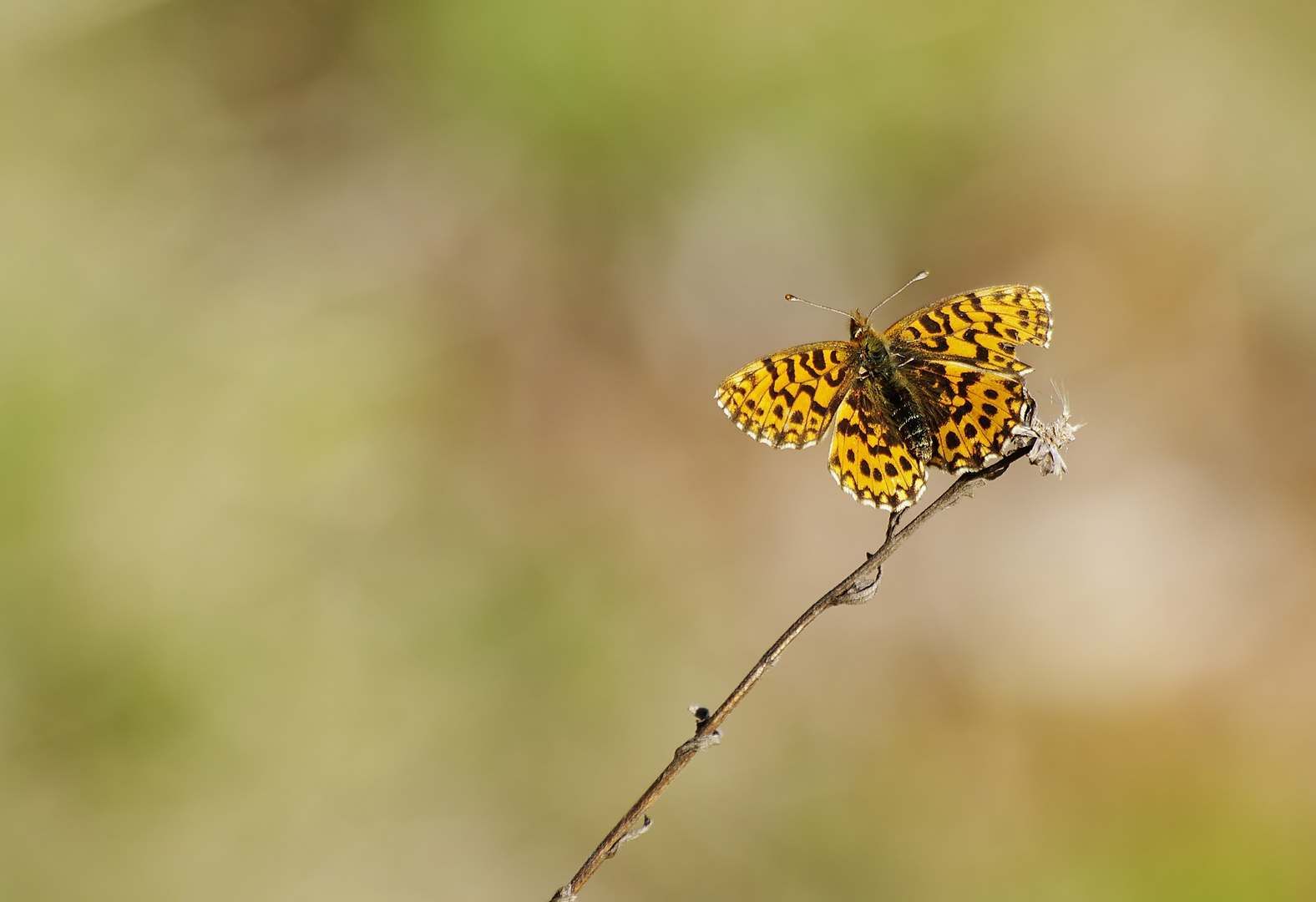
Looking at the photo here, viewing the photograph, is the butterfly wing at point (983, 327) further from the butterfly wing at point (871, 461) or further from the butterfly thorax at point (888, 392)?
the butterfly wing at point (871, 461)

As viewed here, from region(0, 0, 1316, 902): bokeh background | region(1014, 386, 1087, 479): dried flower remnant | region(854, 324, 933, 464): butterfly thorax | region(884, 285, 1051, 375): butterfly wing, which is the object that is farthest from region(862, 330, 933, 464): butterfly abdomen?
region(0, 0, 1316, 902): bokeh background

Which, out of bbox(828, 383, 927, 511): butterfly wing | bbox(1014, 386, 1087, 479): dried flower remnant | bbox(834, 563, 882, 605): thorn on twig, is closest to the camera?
bbox(834, 563, 882, 605): thorn on twig

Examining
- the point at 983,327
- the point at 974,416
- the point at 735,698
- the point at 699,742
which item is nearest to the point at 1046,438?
the point at 974,416

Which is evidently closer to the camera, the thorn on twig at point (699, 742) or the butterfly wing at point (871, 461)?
the thorn on twig at point (699, 742)

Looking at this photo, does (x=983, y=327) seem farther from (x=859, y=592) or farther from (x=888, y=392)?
(x=859, y=592)

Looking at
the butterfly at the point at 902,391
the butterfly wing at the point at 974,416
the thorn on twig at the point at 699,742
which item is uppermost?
the butterfly at the point at 902,391

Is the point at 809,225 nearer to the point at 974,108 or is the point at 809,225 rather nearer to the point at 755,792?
the point at 974,108

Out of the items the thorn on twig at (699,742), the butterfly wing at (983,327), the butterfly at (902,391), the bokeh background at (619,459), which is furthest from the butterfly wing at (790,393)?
Answer: the bokeh background at (619,459)

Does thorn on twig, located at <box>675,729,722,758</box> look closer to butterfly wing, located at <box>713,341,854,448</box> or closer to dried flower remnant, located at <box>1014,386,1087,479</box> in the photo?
dried flower remnant, located at <box>1014,386,1087,479</box>
